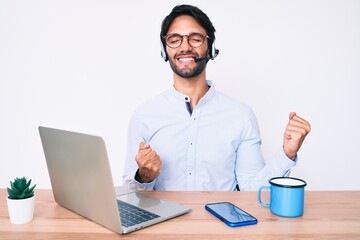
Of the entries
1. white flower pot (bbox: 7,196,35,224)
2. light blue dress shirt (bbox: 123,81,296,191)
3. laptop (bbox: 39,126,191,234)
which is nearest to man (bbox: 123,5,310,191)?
light blue dress shirt (bbox: 123,81,296,191)

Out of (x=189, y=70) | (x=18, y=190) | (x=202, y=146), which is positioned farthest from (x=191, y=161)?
(x=18, y=190)

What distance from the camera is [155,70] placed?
212cm

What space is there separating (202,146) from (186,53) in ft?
1.52

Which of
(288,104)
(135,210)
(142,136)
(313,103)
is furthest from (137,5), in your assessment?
(135,210)

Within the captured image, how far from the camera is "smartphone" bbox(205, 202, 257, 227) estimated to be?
0.79m

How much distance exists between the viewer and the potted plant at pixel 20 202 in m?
0.81

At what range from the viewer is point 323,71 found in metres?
2.04

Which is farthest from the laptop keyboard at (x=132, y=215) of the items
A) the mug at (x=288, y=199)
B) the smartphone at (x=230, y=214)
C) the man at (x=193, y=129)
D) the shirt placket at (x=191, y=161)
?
the shirt placket at (x=191, y=161)

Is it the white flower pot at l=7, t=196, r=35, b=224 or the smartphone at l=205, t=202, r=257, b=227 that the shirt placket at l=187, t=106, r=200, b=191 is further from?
the white flower pot at l=7, t=196, r=35, b=224

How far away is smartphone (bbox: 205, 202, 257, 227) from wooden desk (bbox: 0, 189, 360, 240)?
0.01 meters

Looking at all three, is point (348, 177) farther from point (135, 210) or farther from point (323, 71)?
point (135, 210)

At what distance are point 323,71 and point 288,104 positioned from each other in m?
0.30

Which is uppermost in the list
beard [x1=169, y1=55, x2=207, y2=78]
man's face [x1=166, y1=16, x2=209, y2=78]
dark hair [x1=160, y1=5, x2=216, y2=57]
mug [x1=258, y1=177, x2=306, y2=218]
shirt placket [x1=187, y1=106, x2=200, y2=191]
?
dark hair [x1=160, y1=5, x2=216, y2=57]

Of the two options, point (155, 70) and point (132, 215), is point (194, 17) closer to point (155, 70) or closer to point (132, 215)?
point (155, 70)
